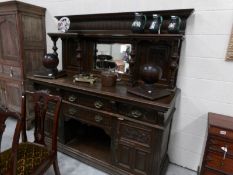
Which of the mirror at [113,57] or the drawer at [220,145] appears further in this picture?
the mirror at [113,57]

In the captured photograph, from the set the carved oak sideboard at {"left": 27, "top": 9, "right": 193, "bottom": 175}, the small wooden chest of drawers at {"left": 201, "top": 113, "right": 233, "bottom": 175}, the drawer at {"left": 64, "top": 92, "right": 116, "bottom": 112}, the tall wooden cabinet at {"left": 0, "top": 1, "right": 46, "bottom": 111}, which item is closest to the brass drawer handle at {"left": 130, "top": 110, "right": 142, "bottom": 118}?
the carved oak sideboard at {"left": 27, "top": 9, "right": 193, "bottom": 175}

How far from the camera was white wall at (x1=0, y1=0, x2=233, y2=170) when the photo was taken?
1.67 metres

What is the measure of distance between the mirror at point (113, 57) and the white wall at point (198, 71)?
44cm

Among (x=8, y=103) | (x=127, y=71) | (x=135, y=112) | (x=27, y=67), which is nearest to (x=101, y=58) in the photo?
(x=127, y=71)

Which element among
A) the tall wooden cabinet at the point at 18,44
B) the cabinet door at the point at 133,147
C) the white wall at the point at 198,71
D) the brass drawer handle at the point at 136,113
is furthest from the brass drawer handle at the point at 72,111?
the white wall at the point at 198,71

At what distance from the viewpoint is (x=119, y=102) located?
64.6 inches

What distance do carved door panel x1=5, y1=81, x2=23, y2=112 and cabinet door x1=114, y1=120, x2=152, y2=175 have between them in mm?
1771

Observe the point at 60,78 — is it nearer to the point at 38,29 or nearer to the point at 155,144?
the point at 38,29

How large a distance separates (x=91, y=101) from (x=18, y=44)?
1.47 m

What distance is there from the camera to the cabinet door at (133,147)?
162 centimetres

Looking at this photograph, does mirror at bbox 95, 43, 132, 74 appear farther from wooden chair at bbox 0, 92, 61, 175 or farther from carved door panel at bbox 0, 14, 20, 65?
carved door panel at bbox 0, 14, 20, 65

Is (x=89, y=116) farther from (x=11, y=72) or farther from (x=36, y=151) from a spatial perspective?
(x=11, y=72)

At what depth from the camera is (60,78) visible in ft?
7.03

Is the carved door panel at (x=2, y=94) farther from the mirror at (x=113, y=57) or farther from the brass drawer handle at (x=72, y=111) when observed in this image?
the mirror at (x=113, y=57)
